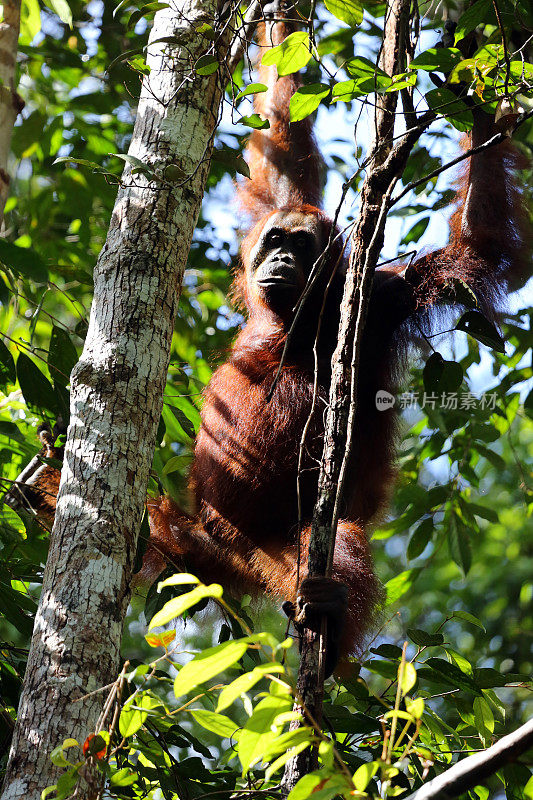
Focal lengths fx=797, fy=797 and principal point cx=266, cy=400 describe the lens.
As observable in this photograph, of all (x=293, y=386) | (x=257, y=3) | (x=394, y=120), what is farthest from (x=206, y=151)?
(x=293, y=386)

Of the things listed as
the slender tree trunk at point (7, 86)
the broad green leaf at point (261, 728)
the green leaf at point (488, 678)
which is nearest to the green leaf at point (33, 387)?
the slender tree trunk at point (7, 86)

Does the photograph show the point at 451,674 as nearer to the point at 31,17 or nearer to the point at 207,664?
the point at 207,664

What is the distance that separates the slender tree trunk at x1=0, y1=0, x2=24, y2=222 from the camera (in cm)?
346

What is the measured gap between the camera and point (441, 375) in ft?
9.78

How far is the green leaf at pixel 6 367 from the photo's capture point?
2953mm

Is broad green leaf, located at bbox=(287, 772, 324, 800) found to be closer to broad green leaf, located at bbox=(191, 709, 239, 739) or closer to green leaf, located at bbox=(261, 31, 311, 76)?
broad green leaf, located at bbox=(191, 709, 239, 739)

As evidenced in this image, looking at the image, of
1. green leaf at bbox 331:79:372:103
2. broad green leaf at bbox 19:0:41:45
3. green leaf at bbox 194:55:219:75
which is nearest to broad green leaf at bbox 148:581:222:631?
green leaf at bbox 331:79:372:103

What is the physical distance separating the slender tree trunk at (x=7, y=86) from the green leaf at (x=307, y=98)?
1426 millimetres

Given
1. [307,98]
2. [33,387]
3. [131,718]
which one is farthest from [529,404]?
[131,718]

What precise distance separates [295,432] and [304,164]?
1.97m

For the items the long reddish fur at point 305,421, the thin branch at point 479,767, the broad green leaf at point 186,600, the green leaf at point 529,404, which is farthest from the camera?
the green leaf at point 529,404

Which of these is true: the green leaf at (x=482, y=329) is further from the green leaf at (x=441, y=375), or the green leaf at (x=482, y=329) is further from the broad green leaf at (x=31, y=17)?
the broad green leaf at (x=31, y=17)

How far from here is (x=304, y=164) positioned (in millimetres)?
4965

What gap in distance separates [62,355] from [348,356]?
1.26 meters
